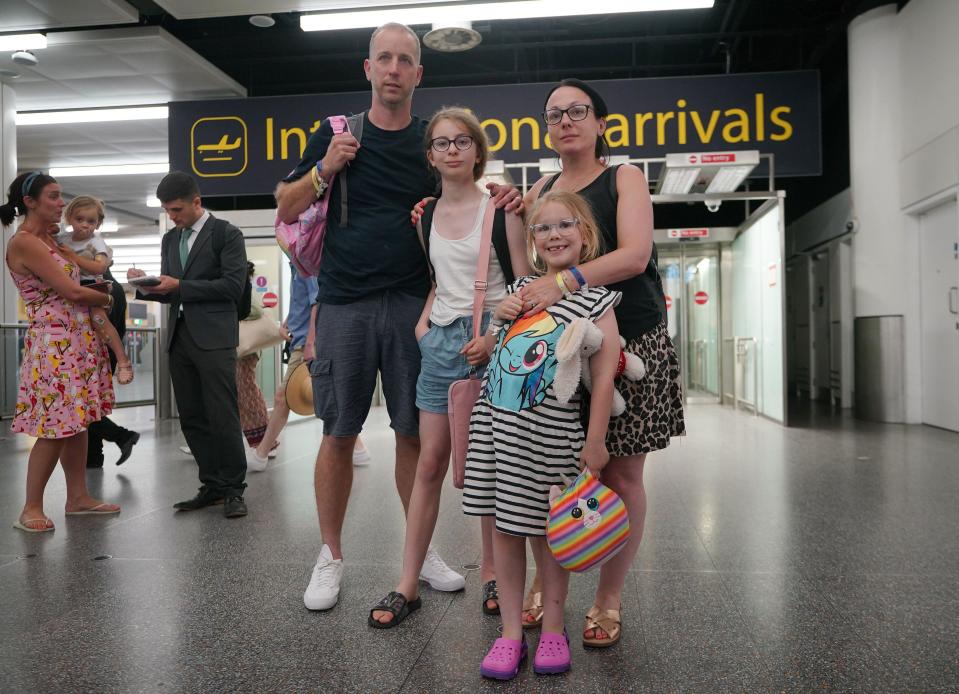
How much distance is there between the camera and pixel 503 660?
1960 millimetres

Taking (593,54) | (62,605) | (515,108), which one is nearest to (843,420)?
(515,108)

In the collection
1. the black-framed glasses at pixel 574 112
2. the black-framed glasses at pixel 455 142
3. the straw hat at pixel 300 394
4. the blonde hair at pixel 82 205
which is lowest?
the straw hat at pixel 300 394

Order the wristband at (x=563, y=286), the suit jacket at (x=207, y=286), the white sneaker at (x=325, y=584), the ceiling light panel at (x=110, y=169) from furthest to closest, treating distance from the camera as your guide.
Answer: the ceiling light panel at (x=110, y=169)
the suit jacket at (x=207, y=286)
the white sneaker at (x=325, y=584)
the wristband at (x=563, y=286)

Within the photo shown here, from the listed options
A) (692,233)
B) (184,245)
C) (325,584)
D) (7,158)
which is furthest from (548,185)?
(692,233)

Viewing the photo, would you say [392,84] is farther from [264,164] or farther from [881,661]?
[264,164]

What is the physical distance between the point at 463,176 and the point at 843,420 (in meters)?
8.00

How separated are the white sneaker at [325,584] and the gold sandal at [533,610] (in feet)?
1.99

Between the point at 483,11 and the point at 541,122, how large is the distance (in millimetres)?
1290

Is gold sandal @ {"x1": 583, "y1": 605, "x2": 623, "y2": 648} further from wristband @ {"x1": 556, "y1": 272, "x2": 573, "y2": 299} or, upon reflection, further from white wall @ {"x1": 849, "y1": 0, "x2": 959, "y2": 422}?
white wall @ {"x1": 849, "y1": 0, "x2": 959, "y2": 422}

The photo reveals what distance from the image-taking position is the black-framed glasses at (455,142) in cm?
234

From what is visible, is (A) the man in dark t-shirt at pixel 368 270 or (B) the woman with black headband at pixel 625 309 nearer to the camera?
(B) the woman with black headband at pixel 625 309

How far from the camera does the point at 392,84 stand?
253cm

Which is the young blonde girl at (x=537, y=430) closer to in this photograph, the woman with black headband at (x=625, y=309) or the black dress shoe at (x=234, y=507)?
the woman with black headband at (x=625, y=309)

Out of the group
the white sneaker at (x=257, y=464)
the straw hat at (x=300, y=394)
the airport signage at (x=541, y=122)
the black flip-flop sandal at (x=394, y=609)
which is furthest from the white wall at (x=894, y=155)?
the black flip-flop sandal at (x=394, y=609)
